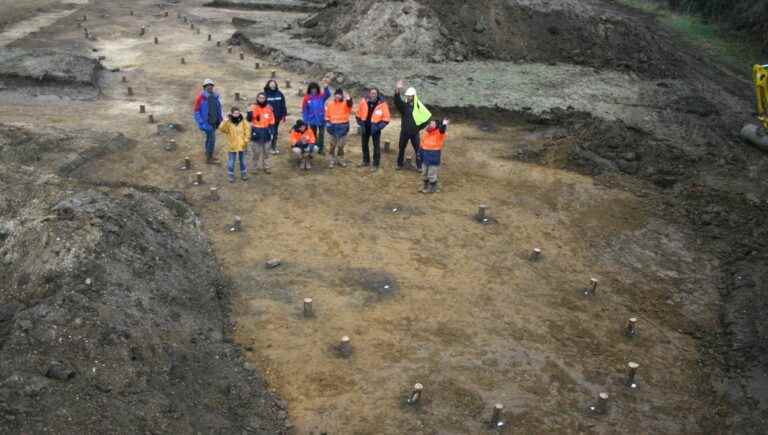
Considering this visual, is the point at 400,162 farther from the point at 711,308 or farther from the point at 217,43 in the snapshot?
the point at 217,43

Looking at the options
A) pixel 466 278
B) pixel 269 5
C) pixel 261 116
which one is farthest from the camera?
pixel 269 5

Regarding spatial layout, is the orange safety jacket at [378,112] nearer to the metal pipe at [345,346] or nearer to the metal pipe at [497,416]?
the metal pipe at [345,346]

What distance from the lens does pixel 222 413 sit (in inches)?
285

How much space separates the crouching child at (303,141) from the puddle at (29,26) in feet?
51.2

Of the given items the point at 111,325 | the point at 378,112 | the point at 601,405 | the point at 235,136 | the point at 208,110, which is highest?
the point at 378,112

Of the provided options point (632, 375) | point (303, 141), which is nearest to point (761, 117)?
point (632, 375)

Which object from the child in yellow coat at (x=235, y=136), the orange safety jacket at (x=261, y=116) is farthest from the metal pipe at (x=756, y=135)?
the child in yellow coat at (x=235, y=136)

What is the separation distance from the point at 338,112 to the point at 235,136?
2.23 metres

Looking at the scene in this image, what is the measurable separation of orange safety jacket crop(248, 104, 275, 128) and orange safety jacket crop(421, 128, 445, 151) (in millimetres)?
3041

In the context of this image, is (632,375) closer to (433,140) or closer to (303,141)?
(433,140)

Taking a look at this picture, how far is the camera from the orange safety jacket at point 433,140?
12.9 m

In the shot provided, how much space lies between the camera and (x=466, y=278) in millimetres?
10664

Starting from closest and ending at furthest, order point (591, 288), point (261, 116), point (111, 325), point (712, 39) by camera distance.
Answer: point (111, 325) → point (591, 288) → point (261, 116) → point (712, 39)

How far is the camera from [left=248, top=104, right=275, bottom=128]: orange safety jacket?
13.1 metres
